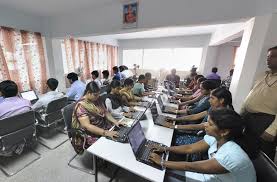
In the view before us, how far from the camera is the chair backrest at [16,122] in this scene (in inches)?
61.3

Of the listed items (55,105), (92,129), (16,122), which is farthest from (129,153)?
(55,105)

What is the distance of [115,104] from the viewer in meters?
2.25

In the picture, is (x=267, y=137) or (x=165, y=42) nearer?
(x=267, y=137)

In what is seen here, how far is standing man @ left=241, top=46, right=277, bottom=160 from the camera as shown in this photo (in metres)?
1.38

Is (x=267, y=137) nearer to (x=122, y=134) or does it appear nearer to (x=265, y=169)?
(x=265, y=169)

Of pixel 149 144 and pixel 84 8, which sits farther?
pixel 84 8

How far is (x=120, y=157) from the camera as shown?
1154 millimetres

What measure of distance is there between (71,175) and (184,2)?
10.3ft

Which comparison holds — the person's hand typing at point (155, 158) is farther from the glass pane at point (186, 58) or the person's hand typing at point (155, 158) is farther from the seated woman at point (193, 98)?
the glass pane at point (186, 58)

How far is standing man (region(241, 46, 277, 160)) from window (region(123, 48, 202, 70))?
17.8 feet

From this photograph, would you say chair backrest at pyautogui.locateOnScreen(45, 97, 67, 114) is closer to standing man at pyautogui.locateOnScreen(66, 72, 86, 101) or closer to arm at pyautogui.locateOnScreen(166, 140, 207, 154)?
standing man at pyautogui.locateOnScreen(66, 72, 86, 101)

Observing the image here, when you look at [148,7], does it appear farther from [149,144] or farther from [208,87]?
[149,144]

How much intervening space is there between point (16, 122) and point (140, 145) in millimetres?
1622

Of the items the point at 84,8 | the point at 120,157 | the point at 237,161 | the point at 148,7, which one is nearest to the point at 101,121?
the point at 120,157
